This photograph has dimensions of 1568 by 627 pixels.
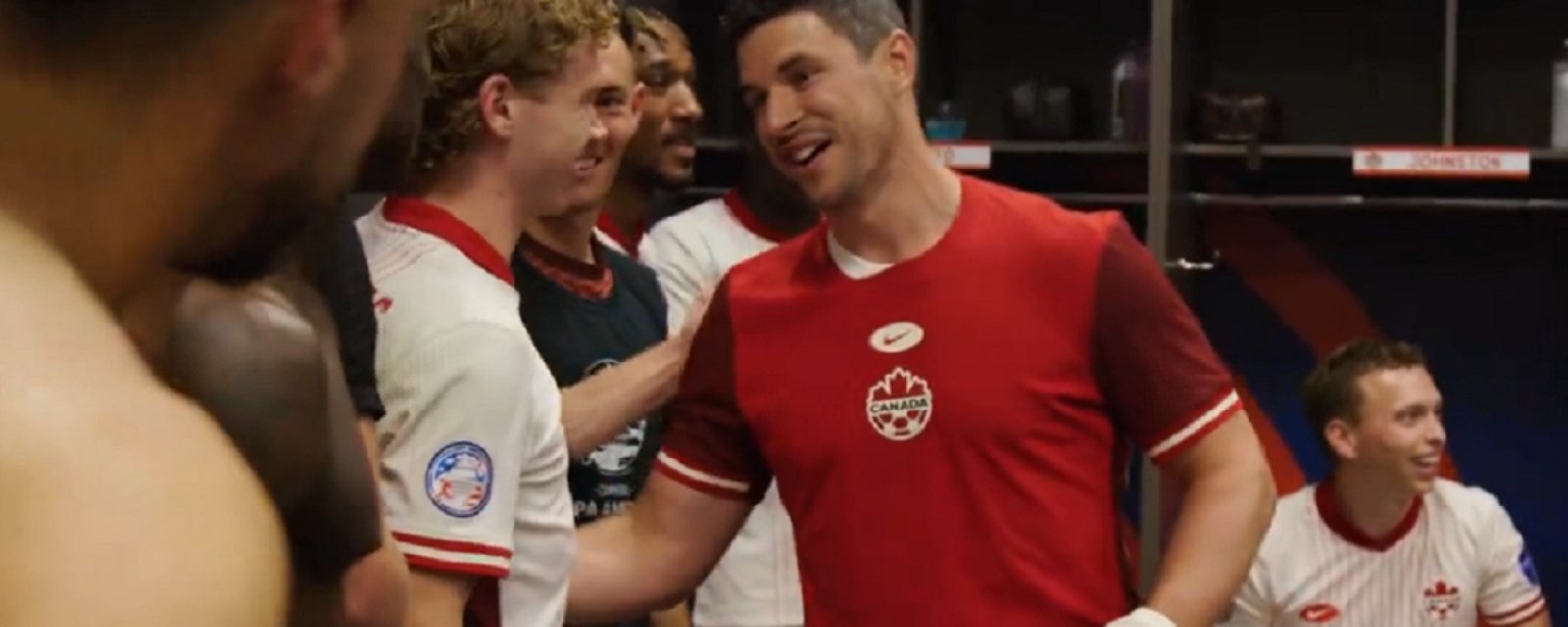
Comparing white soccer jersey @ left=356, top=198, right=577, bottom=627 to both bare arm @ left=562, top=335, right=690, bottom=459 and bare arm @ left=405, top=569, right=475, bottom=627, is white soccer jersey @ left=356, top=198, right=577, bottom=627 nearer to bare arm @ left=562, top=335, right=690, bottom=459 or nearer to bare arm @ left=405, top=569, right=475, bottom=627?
bare arm @ left=405, top=569, right=475, bottom=627

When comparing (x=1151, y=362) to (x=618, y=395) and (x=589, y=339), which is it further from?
(x=589, y=339)

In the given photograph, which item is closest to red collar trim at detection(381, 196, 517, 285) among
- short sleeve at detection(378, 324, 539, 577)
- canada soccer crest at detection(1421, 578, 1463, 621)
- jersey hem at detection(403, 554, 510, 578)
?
short sleeve at detection(378, 324, 539, 577)

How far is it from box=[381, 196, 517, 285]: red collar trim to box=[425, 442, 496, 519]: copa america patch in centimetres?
17

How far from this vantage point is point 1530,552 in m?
4.75

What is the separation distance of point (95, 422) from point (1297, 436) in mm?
4534

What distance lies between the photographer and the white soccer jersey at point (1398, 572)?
396 cm

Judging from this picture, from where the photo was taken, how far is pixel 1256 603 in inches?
157

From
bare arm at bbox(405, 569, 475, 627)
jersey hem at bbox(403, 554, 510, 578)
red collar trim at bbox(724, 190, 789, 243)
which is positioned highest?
red collar trim at bbox(724, 190, 789, 243)

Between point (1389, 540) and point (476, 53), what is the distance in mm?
2604

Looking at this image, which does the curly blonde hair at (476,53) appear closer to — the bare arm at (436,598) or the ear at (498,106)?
the ear at (498,106)

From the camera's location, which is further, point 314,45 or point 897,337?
point 897,337

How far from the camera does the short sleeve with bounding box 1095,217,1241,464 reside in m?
1.91

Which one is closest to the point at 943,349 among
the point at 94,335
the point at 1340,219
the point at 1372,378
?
the point at 94,335

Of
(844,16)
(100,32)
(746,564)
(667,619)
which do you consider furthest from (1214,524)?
(100,32)
